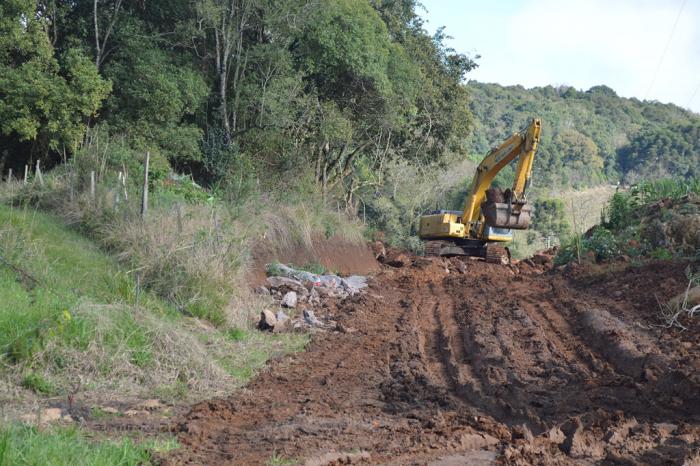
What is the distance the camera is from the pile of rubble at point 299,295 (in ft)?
44.4

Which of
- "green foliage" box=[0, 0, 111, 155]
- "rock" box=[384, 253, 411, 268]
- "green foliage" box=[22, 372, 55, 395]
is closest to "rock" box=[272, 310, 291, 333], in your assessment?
"green foliage" box=[22, 372, 55, 395]

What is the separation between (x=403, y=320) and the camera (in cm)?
1516

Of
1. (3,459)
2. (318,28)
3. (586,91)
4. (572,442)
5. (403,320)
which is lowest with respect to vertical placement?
(403,320)

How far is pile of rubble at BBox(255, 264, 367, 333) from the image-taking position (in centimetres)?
1354

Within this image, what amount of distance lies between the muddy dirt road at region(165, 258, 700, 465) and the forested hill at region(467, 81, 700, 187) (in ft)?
177

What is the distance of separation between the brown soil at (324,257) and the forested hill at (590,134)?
1656 inches

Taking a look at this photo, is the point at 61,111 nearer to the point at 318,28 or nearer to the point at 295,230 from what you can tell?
the point at 295,230

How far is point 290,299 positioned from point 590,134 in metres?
81.6

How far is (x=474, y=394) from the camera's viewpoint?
8.60m

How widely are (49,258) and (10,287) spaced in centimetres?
206

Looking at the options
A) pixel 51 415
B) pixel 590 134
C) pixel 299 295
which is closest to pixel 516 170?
pixel 299 295

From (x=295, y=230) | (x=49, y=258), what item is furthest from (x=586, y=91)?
(x=49, y=258)

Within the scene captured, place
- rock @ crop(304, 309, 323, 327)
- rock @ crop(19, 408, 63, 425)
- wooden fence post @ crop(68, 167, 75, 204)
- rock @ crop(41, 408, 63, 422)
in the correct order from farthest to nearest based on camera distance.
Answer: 1. wooden fence post @ crop(68, 167, 75, 204)
2. rock @ crop(304, 309, 323, 327)
3. rock @ crop(41, 408, 63, 422)
4. rock @ crop(19, 408, 63, 425)

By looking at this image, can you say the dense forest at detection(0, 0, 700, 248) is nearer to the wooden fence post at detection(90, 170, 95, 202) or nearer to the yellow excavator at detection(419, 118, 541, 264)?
the wooden fence post at detection(90, 170, 95, 202)
